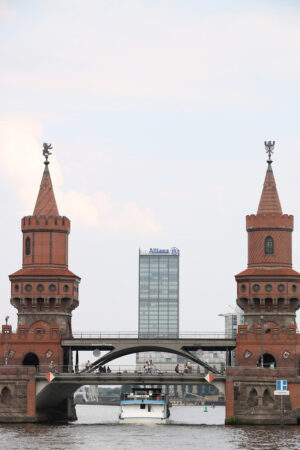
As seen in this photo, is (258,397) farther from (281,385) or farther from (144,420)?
(144,420)

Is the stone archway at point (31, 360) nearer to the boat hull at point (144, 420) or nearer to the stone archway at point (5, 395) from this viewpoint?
the stone archway at point (5, 395)

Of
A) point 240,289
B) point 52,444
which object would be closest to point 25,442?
point 52,444

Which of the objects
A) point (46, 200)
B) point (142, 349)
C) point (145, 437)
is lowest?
point (145, 437)

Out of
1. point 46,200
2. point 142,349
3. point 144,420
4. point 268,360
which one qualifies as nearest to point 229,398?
point 144,420

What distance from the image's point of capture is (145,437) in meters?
112

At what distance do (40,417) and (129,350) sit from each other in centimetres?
1420

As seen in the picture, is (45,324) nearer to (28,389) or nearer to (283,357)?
(28,389)

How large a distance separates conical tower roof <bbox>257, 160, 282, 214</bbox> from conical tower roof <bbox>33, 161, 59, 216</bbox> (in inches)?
928

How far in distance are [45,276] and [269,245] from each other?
2543 cm

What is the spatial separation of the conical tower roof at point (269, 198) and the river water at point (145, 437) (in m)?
25.7

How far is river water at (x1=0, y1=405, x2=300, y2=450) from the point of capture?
102 metres

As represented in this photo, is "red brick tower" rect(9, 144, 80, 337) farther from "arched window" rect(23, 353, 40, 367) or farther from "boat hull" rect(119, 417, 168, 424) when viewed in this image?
"boat hull" rect(119, 417, 168, 424)

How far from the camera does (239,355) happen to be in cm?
13412

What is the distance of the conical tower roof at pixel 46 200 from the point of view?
462 ft
